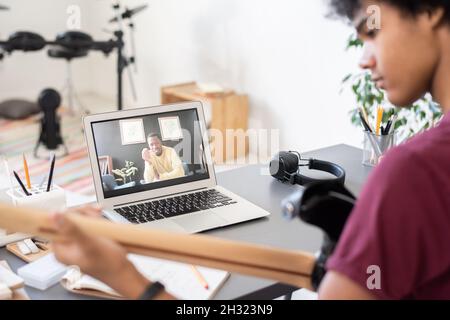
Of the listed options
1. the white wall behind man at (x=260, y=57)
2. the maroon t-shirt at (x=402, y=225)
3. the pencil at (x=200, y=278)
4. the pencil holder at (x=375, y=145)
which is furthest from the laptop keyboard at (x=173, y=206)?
the white wall behind man at (x=260, y=57)

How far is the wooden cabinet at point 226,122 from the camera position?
349cm

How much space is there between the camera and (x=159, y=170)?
1353 mm

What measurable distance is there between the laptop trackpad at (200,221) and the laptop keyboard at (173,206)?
0.03 metres

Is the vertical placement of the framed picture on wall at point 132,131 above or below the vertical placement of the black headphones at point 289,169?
above

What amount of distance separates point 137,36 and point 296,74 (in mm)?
2055

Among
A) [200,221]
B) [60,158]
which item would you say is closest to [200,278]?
[200,221]

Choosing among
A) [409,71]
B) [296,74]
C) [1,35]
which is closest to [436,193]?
[409,71]

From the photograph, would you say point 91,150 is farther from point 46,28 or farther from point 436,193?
point 46,28

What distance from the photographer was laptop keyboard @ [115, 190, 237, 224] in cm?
125

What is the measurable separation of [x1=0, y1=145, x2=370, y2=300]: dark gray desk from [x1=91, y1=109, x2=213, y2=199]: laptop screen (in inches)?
6.0

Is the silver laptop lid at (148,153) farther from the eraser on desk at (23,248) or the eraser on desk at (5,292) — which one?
the eraser on desk at (5,292)

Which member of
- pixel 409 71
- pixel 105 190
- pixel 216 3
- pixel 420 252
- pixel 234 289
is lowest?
pixel 234 289

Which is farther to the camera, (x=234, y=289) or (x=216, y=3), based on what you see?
(x=216, y=3)

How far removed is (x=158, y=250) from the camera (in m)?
0.70
